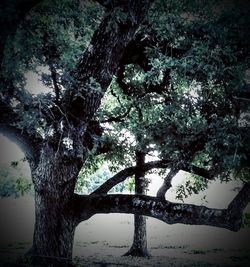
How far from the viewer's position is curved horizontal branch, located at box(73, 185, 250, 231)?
21.8 ft

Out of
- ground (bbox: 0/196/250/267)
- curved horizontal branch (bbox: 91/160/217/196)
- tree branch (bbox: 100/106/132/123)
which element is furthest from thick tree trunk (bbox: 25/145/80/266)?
tree branch (bbox: 100/106/132/123)

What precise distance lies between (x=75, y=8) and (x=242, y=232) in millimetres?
22078

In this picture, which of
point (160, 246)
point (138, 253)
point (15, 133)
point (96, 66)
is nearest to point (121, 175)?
point (15, 133)

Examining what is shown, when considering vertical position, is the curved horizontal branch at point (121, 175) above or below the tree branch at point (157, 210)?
above

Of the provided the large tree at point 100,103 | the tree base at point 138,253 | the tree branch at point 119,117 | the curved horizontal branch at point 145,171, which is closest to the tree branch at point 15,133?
the large tree at point 100,103

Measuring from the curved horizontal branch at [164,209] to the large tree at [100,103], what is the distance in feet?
0.07

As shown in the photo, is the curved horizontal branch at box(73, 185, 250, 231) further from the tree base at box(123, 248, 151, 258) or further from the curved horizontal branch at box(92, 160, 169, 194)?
the tree base at box(123, 248, 151, 258)

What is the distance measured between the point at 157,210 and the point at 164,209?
156mm

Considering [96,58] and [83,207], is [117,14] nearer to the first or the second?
[96,58]

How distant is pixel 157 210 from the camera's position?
7039mm

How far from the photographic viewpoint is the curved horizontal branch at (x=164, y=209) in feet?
21.8

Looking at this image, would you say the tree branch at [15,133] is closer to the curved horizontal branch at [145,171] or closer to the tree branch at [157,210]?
the tree branch at [157,210]

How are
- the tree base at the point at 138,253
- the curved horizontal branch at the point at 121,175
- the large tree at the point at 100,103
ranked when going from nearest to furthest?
the large tree at the point at 100,103 → the curved horizontal branch at the point at 121,175 → the tree base at the point at 138,253

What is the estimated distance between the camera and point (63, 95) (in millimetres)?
6273
